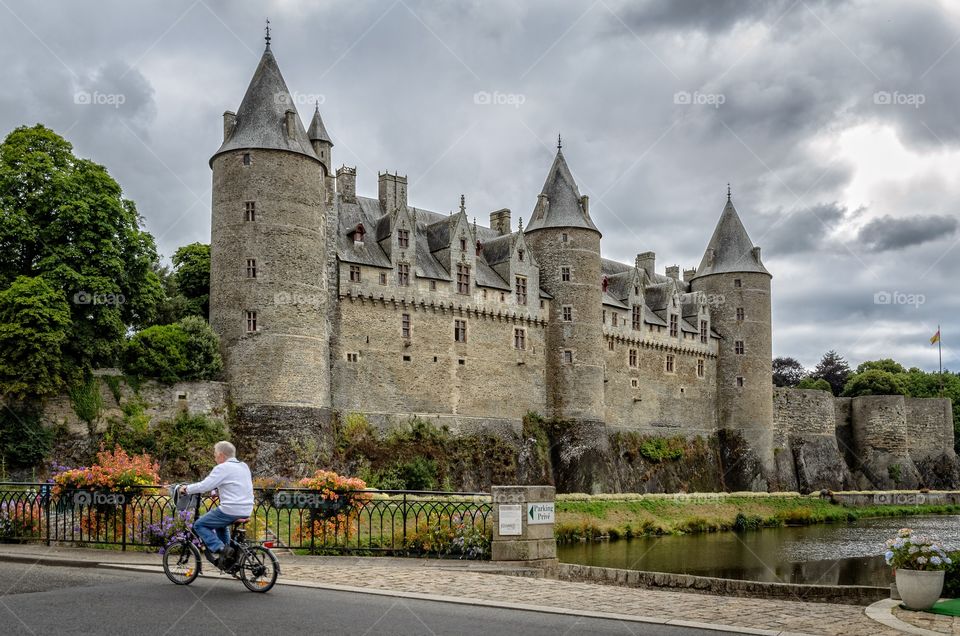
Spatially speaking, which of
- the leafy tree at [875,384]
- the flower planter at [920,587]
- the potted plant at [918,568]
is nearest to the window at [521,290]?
the potted plant at [918,568]

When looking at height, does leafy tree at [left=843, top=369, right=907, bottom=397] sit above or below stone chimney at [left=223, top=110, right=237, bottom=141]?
below

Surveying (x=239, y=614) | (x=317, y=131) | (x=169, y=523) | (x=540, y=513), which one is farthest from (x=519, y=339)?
(x=239, y=614)

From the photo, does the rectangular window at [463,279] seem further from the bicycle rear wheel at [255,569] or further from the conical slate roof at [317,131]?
the bicycle rear wheel at [255,569]

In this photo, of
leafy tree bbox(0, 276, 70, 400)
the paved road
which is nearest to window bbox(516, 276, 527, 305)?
leafy tree bbox(0, 276, 70, 400)

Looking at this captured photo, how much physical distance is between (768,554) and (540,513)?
21575 millimetres

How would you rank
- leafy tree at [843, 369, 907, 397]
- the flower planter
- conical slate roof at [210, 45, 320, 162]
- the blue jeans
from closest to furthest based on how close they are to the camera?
the blue jeans < the flower planter < conical slate roof at [210, 45, 320, 162] < leafy tree at [843, 369, 907, 397]

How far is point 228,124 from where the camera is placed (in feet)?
135

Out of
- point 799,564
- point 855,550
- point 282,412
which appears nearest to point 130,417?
point 282,412

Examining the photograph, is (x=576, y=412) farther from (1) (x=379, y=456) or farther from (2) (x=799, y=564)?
(2) (x=799, y=564)

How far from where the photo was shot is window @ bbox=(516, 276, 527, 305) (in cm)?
5134

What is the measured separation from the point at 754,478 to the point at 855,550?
25.2 metres

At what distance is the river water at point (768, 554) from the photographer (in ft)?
95.7

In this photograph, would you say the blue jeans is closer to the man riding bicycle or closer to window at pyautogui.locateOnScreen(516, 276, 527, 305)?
the man riding bicycle

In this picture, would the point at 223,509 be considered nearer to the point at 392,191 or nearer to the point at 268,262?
the point at 268,262
